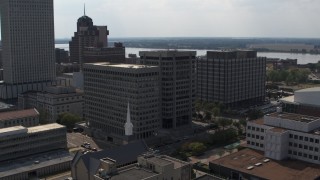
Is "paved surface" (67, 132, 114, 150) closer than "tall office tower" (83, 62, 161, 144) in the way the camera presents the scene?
No

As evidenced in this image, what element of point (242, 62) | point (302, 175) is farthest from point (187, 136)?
point (242, 62)

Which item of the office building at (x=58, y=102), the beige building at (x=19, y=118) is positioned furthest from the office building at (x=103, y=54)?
the beige building at (x=19, y=118)

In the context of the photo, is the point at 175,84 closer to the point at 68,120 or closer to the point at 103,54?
the point at 68,120

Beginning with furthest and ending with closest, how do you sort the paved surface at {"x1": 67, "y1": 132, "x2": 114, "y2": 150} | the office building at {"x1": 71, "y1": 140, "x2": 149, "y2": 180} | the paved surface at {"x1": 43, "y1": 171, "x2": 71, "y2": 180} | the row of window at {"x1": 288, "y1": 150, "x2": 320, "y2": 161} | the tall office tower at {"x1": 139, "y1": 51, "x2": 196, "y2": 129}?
the tall office tower at {"x1": 139, "y1": 51, "x2": 196, "y2": 129}, the paved surface at {"x1": 67, "y1": 132, "x2": 114, "y2": 150}, the row of window at {"x1": 288, "y1": 150, "x2": 320, "y2": 161}, the paved surface at {"x1": 43, "y1": 171, "x2": 71, "y2": 180}, the office building at {"x1": 71, "y1": 140, "x2": 149, "y2": 180}

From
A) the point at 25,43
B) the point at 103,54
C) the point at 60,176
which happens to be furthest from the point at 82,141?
the point at 103,54

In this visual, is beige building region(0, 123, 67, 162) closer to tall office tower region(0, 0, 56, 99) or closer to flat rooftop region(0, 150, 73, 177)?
flat rooftop region(0, 150, 73, 177)

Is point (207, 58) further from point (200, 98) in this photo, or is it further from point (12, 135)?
point (12, 135)

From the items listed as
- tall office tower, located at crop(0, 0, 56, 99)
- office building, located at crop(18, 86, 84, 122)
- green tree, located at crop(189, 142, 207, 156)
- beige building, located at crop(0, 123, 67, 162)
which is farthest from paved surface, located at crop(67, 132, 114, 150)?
tall office tower, located at crop(0, 0, 56, 99)
